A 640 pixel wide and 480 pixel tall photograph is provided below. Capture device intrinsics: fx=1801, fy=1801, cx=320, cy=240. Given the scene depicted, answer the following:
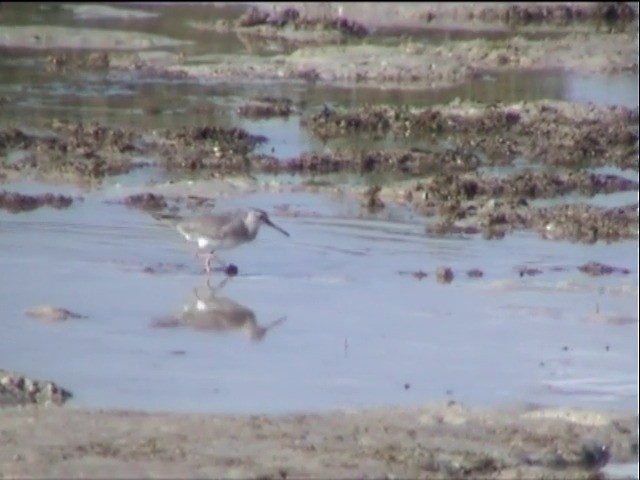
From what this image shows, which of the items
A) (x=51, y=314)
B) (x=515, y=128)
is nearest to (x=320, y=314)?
(x=51, y=314)

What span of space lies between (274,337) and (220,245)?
1.95 metres

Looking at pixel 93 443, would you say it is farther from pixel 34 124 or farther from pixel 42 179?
pixel 34 124

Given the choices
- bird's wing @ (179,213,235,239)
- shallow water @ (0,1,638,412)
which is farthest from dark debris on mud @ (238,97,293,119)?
bird's wing @ (179,213,235,239)

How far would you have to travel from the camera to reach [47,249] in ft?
41.4

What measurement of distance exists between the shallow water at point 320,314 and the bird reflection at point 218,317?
75 mm

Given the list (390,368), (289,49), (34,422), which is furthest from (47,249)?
(289,49)

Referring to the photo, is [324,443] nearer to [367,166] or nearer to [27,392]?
[27,392]

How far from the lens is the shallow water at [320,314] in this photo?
9.27m

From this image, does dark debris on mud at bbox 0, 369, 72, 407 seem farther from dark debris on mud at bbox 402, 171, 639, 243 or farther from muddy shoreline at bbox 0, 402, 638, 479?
dark debris on mud at bbox 402, 171, 639, 243

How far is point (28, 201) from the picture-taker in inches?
564

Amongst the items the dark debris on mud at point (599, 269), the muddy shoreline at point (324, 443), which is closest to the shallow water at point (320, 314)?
the dark debris on mud at point (599, 269)

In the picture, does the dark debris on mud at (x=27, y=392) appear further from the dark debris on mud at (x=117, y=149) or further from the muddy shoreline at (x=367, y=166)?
the dark debris on mud at (x=117, y=149)

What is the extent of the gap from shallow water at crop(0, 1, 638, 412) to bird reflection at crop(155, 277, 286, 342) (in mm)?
75

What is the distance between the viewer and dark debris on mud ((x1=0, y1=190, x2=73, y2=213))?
14.1 m
